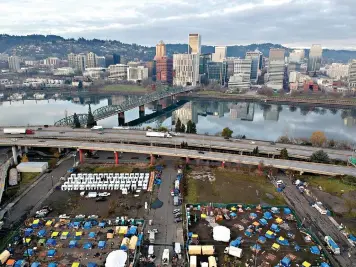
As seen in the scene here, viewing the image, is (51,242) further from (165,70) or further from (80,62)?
(80,62)

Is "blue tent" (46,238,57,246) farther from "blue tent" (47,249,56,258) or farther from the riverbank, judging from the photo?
the riverbank

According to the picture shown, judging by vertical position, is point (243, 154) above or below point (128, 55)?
below

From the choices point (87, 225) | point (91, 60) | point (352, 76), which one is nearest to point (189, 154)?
point (87, 225)

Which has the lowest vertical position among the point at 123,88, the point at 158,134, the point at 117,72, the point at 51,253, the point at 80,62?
the point at 51,253

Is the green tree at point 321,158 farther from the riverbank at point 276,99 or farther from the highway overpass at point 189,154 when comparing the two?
the riverbank at point 276,99

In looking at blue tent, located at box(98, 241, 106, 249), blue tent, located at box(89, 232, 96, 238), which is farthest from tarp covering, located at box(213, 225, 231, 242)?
blue tent, located at box(89, 232, 96, 238)

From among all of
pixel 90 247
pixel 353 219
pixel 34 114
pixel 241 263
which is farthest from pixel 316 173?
pixel 34 114

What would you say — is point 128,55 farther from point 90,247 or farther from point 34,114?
point 90,247
